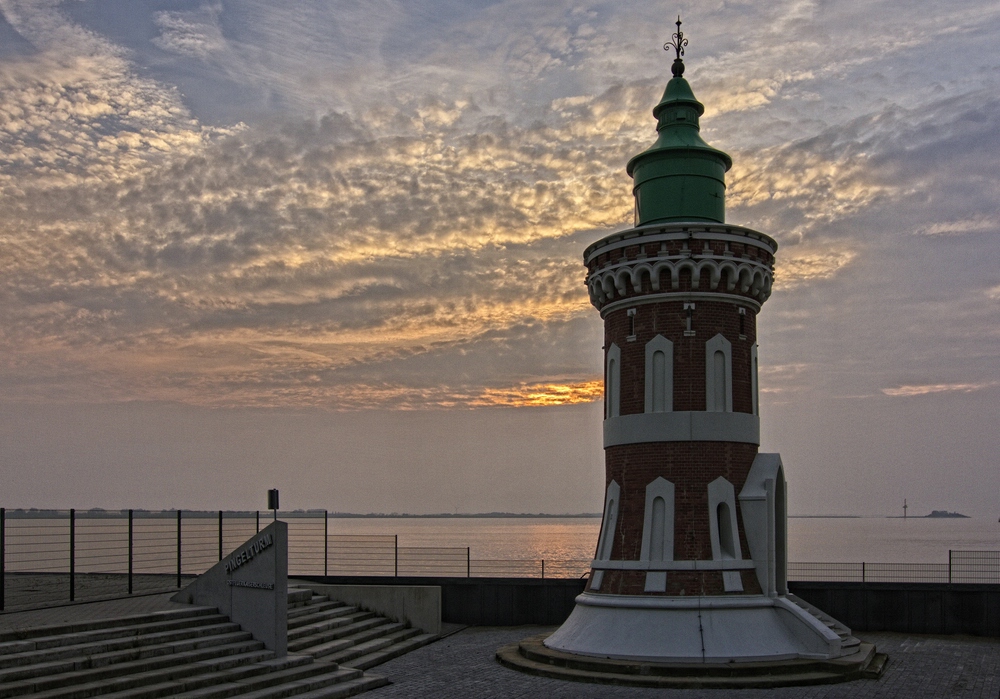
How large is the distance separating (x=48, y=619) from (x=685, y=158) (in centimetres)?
1501

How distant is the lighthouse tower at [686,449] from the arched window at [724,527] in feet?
0.08

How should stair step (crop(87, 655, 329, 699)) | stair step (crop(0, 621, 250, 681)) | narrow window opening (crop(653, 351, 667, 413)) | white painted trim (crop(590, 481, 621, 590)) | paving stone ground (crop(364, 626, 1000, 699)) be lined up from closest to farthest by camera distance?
stair step (crop(0, 621, 250, 681))
stair step (crop(87, 655, 329, 699))
paving stone ground (crop(364, 626, 1000, 699))
narrow window opening (crop(653, 351, 667, 413))
white painted trim (crop(590, 481, 621, 590))

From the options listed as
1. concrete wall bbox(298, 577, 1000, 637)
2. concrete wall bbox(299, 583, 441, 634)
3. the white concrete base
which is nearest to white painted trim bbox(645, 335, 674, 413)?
the white concrete base

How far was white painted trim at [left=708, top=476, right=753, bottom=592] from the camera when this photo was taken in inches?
808

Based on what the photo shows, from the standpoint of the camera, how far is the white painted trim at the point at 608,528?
70.7ft

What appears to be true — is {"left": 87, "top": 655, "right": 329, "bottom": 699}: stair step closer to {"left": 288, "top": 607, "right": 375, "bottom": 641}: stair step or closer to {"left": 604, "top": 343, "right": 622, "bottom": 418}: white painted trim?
{"left": 288, "top": 607, "right": 375, "bottom": 641}: stair step

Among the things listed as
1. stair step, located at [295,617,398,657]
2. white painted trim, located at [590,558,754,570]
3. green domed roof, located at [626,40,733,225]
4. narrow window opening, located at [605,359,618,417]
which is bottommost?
stair step, located at [295,617,398,657]

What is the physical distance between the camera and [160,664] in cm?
1688

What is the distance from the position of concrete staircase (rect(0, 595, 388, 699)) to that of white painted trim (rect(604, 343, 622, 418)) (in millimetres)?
7292

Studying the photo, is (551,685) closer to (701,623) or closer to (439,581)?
(701,623)

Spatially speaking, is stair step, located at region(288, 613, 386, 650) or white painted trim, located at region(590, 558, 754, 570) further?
white painted trim, located at region(590, 558, 754, 570)

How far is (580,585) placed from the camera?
25.9m

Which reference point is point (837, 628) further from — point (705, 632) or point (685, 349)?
point (685, 349)

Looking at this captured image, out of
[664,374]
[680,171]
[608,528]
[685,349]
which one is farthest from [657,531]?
[680,171]
